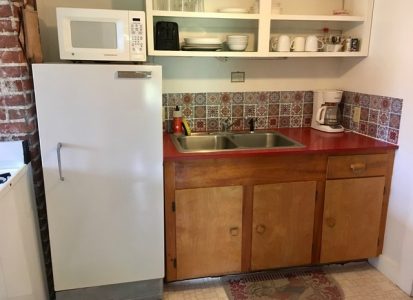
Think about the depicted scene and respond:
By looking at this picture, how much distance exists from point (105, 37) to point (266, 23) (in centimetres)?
102

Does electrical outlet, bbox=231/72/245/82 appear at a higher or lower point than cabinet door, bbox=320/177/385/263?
higher

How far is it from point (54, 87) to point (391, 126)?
6.58 feet

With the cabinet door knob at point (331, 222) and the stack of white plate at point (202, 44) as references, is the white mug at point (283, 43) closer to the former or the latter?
the stack of white plate at point (202, 44)

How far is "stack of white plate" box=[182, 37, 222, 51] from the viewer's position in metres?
2.24

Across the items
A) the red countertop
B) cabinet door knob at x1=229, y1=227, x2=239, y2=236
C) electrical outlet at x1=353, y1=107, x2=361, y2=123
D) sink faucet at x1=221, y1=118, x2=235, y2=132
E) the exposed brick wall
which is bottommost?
cabinet door knob at x1=229, y1=227, x2=239, y2=236

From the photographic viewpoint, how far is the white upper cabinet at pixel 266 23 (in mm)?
2219

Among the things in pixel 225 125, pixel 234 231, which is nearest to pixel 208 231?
pixel 234 231

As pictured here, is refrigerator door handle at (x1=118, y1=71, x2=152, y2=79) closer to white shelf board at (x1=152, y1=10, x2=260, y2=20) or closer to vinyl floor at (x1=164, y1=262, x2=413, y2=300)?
white shelf board at (x1=152, y1=10, x2=260, y2=20)

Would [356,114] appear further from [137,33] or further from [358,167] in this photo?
[137,33]

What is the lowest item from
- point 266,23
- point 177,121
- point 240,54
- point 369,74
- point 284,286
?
point 284,286

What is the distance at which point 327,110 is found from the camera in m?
2.65

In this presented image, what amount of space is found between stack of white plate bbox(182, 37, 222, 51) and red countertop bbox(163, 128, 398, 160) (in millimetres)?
621

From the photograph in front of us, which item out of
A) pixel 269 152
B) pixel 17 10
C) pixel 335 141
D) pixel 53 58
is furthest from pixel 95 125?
pixel 335 141

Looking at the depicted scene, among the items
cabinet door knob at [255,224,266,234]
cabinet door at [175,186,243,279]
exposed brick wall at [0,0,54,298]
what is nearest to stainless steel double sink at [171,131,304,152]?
cabinet door at [175,186,243,279]
